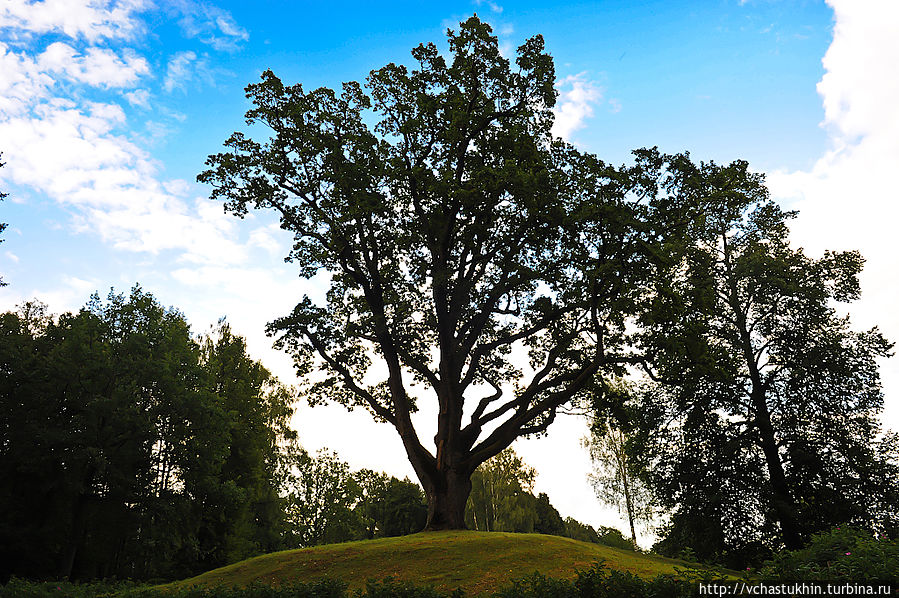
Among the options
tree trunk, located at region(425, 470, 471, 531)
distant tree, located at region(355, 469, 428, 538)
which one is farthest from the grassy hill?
distant tree, located at region(355, 469, 428, 538)

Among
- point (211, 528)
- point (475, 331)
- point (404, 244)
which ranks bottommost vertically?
point (211, 528)

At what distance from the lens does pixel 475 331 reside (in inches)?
909

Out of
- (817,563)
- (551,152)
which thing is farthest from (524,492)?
(817,563)

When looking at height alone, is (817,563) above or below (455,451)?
below

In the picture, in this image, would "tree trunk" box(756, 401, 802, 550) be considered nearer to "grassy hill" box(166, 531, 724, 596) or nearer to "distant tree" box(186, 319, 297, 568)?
"grassy hill" box(166, 531, 724, 596)

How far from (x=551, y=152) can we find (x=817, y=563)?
17122 millimetres

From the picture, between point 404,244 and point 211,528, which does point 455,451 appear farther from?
point 211,528

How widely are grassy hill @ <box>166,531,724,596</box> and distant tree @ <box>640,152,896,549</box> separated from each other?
8.56 metres

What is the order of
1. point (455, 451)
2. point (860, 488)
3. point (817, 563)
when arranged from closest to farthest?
point (817, 563) < point (455, 451) < point (860, 488)

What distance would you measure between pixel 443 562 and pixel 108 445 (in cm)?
2480

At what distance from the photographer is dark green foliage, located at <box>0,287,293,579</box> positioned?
30.9m

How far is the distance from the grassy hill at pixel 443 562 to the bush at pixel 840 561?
4061mm

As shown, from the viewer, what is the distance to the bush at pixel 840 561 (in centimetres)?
782

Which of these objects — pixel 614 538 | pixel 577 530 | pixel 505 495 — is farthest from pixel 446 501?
pixel 577 530
